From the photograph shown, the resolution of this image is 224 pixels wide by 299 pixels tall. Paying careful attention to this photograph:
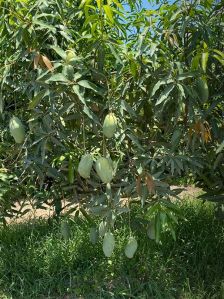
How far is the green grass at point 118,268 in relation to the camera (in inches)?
104

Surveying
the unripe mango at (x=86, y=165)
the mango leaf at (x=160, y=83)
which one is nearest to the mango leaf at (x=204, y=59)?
the mango leaf at (x=160, y=83)

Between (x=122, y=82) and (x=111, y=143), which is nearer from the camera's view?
(x=122, y=82)

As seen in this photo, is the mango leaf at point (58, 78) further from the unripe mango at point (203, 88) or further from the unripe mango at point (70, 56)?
the unripe mango at point (203, 88)

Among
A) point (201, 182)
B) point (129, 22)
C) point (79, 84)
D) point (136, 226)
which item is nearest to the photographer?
point (79, 84)

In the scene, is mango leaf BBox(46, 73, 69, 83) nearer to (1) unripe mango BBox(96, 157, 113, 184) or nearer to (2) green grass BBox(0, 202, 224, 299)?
(1) unripe mango BBox(96, 157, 113, 184)

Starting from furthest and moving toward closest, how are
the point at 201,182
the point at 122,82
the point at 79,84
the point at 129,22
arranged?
the point at 201,182 → the point at 129,22 → the point at 122,82 → the point at 79,84

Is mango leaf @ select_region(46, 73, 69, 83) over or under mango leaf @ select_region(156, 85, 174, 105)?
over

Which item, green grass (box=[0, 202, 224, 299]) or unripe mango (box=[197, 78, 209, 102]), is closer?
unripe mango (box=[197, 78, 209, 102])

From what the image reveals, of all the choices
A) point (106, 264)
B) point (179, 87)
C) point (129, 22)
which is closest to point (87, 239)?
point (106, 264)

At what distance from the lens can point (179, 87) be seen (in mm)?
1659

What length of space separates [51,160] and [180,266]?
1.09 meters

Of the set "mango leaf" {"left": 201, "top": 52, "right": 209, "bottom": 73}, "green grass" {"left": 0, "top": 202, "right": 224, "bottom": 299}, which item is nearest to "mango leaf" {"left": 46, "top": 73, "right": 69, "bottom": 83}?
"mango leaf" {"left": 201, "top": 52, "right": 209, "bottom": 73}

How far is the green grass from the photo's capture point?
2.63 metres

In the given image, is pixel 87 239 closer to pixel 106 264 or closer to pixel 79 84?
pixel 106 264
